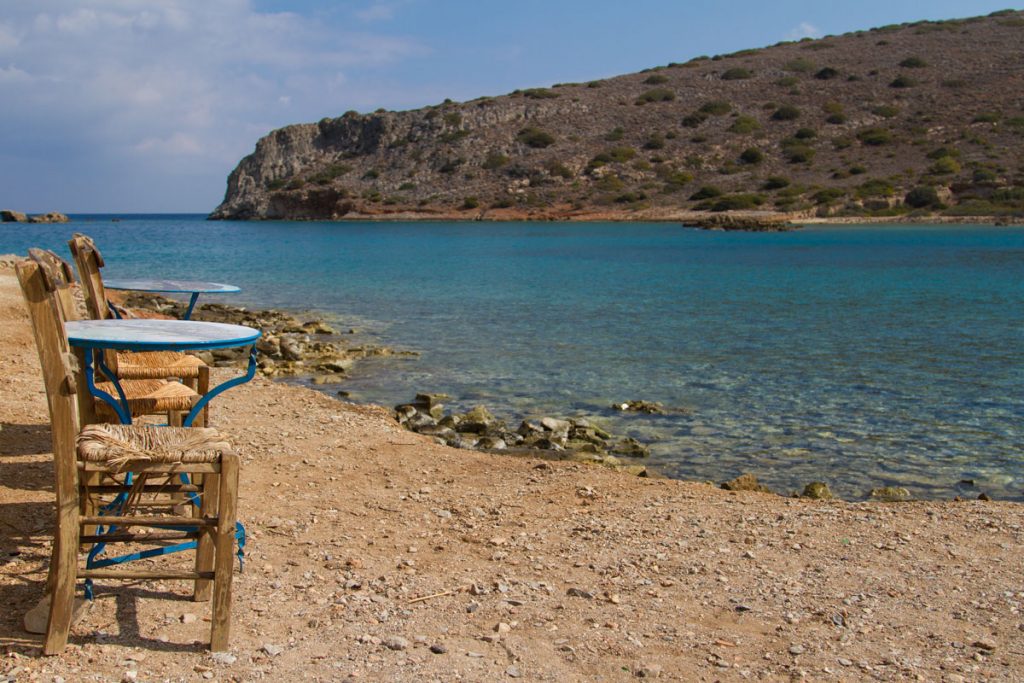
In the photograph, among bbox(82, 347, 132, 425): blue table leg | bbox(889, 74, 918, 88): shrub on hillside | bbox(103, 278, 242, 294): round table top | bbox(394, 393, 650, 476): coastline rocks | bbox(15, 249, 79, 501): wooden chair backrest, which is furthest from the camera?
bbox(889, 74, 918, 88): shrub on hillside

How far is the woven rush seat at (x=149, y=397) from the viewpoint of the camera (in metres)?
4.97

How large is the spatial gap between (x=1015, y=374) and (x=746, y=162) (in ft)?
184

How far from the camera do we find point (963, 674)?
143 inches

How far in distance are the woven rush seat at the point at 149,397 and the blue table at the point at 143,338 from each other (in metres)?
0.26

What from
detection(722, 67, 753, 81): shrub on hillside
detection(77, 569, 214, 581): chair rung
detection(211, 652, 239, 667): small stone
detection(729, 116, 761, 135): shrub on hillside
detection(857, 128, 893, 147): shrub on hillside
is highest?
detection(722, 67, 753, 81): shrub on hillside

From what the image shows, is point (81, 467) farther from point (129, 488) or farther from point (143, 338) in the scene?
point (143, 338)

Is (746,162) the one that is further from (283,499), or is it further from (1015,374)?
(283,499)

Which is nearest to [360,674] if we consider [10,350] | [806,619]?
[806,619]

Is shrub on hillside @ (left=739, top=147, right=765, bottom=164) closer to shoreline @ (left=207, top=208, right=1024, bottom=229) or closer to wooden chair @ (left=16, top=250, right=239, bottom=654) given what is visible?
shoreline @ (left=207, top=208, right=1024, bottom=229)

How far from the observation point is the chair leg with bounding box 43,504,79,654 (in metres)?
3.42

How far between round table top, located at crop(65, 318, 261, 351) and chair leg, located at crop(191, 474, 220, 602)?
596mm

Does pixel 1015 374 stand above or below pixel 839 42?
below

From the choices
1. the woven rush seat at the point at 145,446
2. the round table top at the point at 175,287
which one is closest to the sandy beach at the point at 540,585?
the woven rush seat at the point at 145,446

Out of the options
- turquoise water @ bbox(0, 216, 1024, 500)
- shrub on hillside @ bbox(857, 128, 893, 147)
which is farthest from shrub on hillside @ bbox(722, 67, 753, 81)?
turquoise water @ bbox(0, 216, 1024, 500)
